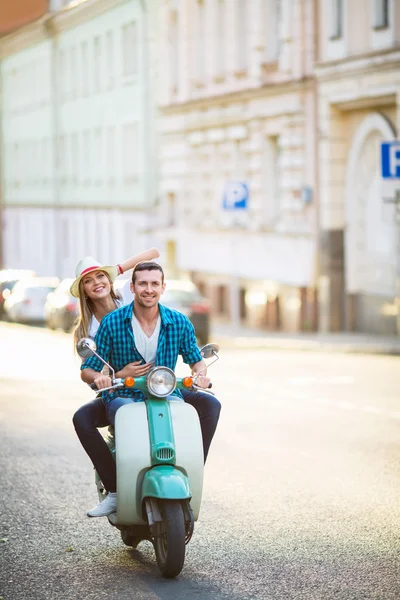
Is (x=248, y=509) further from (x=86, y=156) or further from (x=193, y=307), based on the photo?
(x=86, y=156)

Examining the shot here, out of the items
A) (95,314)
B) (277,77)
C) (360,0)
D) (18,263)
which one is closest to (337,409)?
(95,314)

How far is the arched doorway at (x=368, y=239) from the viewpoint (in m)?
30.4

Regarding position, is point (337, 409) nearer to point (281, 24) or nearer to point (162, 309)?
point (162, 309)

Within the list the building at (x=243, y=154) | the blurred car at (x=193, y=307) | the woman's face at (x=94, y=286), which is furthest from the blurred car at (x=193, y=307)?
the woman's face at (x=94, y=286)

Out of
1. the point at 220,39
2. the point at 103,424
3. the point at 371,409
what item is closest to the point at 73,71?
the point at 220,39

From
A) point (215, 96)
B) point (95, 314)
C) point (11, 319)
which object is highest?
point (215, 96)

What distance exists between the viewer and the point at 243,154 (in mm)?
37906

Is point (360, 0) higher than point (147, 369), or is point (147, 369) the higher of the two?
point (360, 0)

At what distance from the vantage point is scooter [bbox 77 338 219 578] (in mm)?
7340

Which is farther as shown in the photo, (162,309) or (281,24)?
(281,24)

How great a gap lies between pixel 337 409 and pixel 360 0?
1697 cm

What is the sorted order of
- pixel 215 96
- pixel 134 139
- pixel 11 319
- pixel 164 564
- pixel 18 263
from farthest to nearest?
pixel 18 263, pixel 134 139, pixel 11 319, pixel 215 96, pixel 164 564

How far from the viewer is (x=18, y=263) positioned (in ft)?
221

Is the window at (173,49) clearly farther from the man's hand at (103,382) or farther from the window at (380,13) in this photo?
the man's hand at (103,382)
